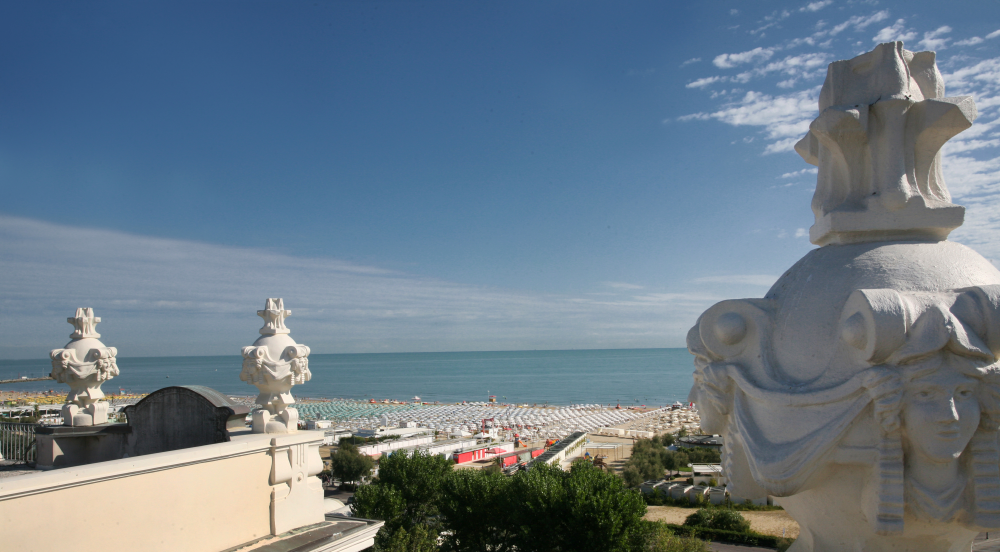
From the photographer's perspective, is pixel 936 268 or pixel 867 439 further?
pixel 936 268

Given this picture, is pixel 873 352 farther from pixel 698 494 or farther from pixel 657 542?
pixel 698 494

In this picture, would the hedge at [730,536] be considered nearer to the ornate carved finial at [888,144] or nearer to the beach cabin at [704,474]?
the beach cabin at [704,474]

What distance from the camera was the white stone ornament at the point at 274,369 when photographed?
29.7 ft

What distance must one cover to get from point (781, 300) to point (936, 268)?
958 mm

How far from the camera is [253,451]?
8.67 m

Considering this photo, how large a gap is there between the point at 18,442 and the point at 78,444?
76.7 inches

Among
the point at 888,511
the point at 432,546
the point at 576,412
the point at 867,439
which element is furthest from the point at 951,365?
the point at 576,412

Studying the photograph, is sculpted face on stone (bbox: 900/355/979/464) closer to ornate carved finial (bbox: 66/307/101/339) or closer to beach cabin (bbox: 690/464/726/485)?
ornate carved finial (bbox: 66/307/101/339)

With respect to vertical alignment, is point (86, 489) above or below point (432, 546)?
above

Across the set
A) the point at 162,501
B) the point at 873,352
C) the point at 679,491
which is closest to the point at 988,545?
the point at 679,491

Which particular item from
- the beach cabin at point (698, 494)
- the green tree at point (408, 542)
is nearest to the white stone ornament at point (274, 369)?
the green tree at point (408, 542)

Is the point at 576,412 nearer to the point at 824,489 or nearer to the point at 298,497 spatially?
the point at 298,497

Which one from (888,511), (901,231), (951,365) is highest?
(901,231)

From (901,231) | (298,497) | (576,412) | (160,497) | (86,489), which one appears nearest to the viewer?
(901,231)
